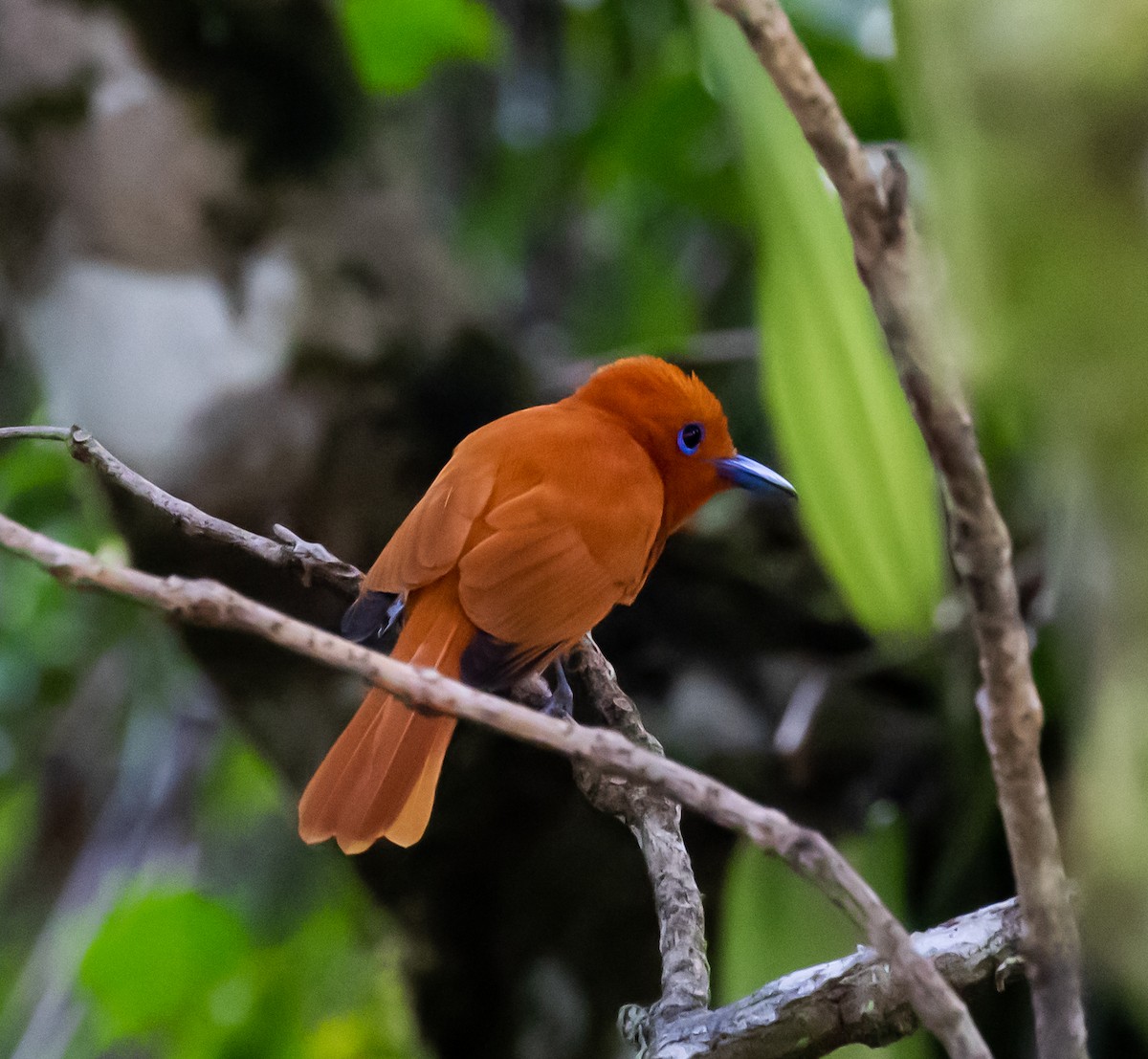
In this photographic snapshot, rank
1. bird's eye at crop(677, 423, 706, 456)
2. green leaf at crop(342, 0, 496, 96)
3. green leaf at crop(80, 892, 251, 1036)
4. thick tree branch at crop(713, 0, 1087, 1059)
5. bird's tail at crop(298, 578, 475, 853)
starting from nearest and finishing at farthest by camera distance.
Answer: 1. thick tree branch at crop(713, 0, 1087, 1059)
2. bird's tail at crop(298, 578, 475, 853)
3. bird's eye at crop(677, 423, 706, 456)
4. green leaf at crop(80, 892, 251, 1036)
5. green leaf at crop(342, 0, 496, 96)

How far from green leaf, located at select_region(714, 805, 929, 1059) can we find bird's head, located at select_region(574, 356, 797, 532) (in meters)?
0.27

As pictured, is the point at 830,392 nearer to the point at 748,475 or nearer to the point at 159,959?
the point at 748,475

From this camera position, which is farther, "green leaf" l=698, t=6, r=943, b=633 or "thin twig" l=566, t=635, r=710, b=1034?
"green leaf" l=698, t=6, r=943, b=633

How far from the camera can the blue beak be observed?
2.15 feet

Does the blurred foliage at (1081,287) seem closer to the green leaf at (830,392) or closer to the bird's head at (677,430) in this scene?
the green leaf at (830,392)

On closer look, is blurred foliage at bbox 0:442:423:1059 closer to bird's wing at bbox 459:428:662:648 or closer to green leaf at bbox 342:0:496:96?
bird's wing at bbox 459:428:662:648

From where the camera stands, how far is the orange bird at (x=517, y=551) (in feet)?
1.83

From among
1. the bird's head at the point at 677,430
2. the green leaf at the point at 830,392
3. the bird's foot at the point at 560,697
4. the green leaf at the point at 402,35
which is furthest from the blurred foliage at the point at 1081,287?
the green leaf at the point at 402,35

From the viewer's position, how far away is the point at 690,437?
659 millimetres

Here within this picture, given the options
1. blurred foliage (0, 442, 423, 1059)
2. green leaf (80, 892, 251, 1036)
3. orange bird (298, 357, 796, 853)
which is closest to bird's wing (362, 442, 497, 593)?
orange bird (298, 357, 796, 853)

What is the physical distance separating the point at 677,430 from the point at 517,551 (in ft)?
0.41

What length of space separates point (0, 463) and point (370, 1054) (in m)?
0.53

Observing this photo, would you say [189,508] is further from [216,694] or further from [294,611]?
[216,694]

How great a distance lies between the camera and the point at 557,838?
0.93 m
